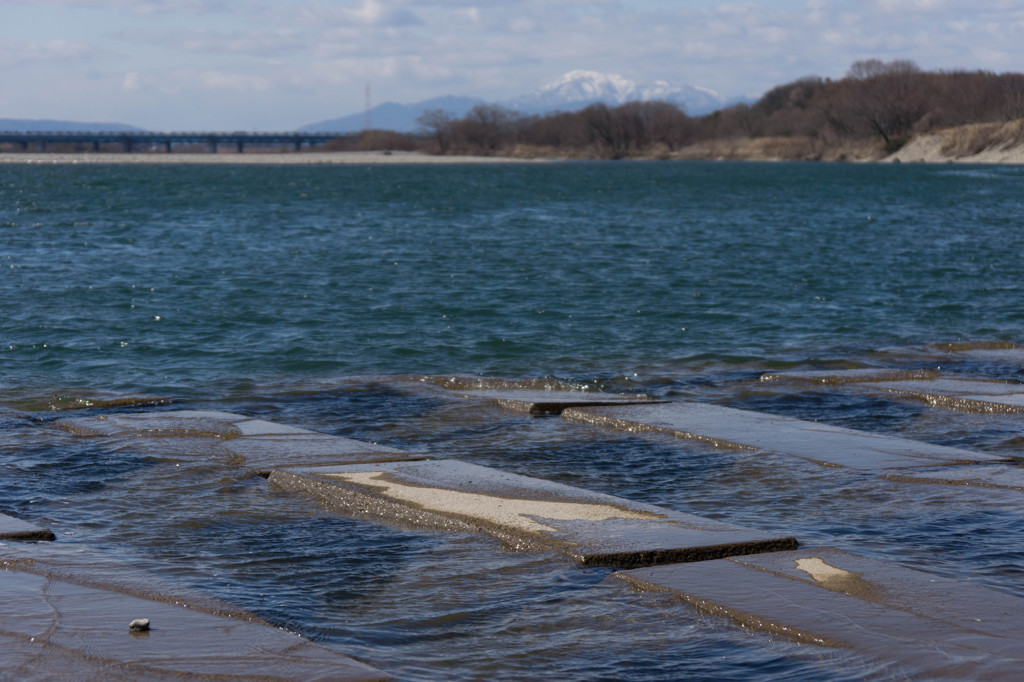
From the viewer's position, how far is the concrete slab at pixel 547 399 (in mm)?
9680

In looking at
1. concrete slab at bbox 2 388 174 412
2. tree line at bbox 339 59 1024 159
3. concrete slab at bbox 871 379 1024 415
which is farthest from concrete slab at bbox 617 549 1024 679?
tree line at bbox 339 59 1024 159

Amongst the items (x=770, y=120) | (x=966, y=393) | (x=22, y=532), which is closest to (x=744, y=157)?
(x=770, y=120)

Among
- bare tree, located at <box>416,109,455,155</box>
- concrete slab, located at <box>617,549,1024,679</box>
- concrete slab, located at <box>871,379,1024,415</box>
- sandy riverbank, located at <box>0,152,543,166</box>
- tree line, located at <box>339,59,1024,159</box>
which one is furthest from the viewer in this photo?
bare tree, located at <box>416,109,455,155</box>

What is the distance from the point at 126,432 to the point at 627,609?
5.20 meters

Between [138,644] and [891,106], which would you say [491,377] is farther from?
[891,106]

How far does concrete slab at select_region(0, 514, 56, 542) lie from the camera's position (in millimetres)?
5789

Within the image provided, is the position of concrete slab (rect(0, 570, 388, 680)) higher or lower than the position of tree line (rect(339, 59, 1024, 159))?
lower

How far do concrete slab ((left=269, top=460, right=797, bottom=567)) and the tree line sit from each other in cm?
11425

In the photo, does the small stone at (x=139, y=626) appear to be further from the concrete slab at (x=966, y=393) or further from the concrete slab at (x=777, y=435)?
the concrete slab at (x=966, y=393)

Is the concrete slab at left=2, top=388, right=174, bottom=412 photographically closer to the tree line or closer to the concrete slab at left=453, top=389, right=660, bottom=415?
the concrete slab at left=453, top=389, right=660, bottom=415

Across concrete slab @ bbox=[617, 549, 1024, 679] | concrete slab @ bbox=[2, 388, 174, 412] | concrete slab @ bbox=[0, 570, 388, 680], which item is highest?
concrete slab @ bbox=[617, 549, 1024, 679]

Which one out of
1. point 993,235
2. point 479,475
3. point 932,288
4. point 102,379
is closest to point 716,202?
point 993,235

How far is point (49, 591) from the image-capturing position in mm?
4941

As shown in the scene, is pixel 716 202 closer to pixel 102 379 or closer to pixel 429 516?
pixel 102 379
